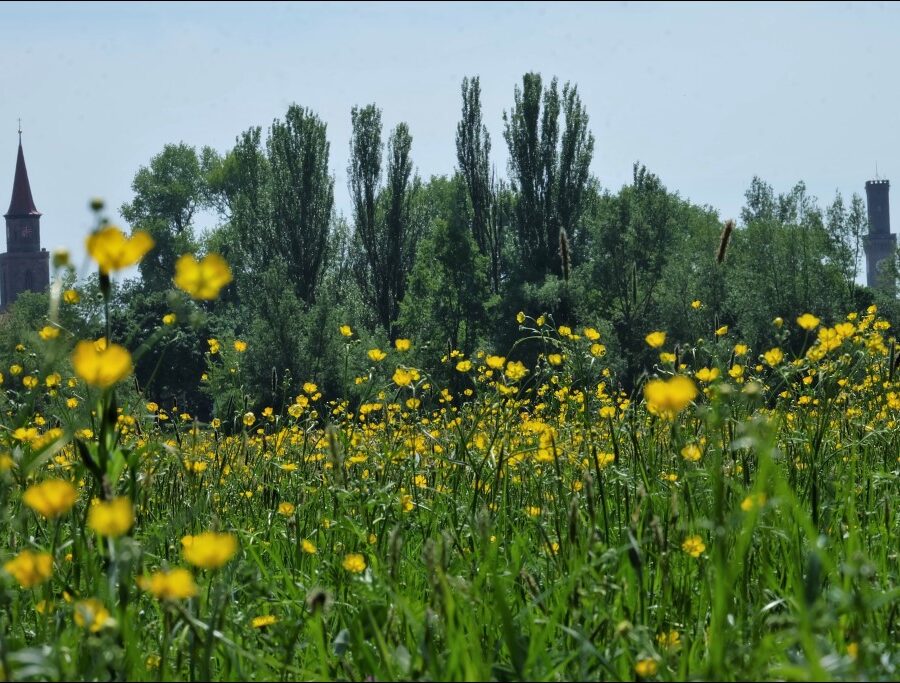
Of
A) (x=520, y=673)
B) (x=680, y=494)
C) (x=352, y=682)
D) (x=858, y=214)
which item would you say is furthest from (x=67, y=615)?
(x=858, y=214)

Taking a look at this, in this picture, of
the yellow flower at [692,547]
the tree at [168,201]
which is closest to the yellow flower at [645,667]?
the yellow flower at [692,547]

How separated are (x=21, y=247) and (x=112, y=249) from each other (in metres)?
88.8

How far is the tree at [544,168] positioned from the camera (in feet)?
84.9

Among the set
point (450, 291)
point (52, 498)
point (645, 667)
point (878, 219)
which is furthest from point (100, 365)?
point (878, 219)

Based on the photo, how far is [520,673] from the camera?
1.19 m

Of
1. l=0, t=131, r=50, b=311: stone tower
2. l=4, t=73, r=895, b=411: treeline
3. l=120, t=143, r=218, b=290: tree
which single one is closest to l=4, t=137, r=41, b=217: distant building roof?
l=0, t=131, r=50, b=311: stone tower

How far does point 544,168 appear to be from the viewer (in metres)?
26.1

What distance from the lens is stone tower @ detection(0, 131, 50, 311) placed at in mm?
81812

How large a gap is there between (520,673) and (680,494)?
1.07 metres

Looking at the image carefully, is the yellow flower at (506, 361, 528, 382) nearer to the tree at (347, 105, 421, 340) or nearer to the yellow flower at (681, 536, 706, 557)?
the yellow flower at (681, 536, 706, 557)

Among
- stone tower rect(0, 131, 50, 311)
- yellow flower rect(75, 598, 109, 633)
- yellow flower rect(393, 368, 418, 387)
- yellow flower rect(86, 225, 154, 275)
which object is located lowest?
yellow flower rect(75, 598, 109, 633)

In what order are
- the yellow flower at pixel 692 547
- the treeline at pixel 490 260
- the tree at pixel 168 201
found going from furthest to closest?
the tree at pixel 168 201, the treeline at pixel 490 260, the yellow flower at pixel 692 547

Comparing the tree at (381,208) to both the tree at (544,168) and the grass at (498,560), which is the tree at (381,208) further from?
the grass at (498,560)

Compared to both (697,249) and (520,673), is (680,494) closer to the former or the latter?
(520,673)
